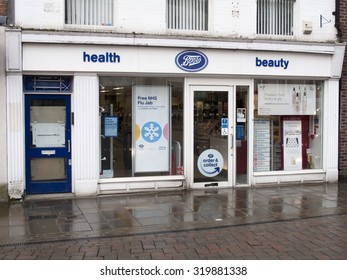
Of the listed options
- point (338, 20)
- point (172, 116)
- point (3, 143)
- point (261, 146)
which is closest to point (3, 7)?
point (3, 143)

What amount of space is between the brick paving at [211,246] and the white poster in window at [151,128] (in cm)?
351

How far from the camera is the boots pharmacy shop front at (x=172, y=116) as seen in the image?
9844mm

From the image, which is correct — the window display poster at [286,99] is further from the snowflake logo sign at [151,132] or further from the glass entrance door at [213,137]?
the snowflake logo sign at [151,132]

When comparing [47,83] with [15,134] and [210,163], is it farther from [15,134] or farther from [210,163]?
[210,163]

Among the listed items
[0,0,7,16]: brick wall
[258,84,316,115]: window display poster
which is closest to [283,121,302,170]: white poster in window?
[258,84,316,115]: window display poster

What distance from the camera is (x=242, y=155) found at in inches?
444

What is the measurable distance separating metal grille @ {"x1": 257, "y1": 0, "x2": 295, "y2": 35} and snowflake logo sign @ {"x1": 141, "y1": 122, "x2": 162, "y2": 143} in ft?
11.3

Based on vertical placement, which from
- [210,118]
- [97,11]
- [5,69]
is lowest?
[210,118]

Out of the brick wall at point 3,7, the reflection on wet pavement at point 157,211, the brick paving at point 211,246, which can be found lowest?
the brick paving at point 211,246

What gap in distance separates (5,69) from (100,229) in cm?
405

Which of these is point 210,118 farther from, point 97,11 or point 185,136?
point 97,11

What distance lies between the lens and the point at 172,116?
10.8 m

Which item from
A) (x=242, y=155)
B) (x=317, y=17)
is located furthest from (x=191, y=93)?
(x=317, y=17)

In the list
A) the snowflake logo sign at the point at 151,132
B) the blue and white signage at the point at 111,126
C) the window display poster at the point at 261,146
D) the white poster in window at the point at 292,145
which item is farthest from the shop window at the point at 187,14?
the white poster in window at the point at 292,145
